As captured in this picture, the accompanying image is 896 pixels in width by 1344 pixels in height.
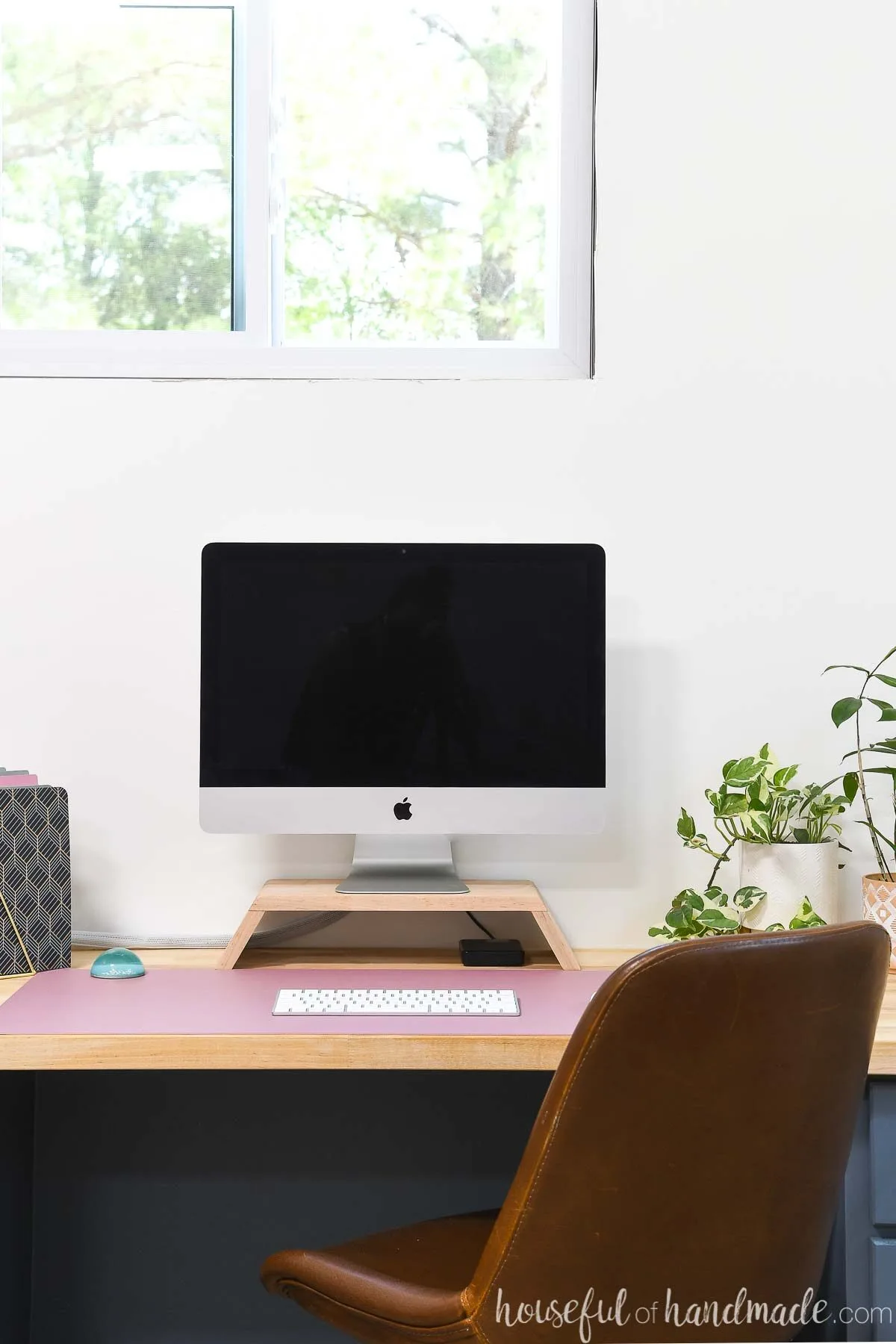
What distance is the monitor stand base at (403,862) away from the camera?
5.75 feet

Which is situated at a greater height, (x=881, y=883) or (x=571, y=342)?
(x=571, y=342)

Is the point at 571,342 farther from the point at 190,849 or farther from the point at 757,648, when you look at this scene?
the point at 190,849

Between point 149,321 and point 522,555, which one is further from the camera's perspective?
point 149,321

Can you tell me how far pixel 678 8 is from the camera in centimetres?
198

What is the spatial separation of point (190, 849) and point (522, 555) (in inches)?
29.4

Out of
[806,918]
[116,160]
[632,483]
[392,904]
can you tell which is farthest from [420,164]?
[806,918]

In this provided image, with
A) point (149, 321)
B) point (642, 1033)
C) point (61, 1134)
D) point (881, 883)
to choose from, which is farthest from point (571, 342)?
point (61, 1134)

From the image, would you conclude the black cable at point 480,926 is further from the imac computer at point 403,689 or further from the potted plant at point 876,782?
the potted plant at point 876,782

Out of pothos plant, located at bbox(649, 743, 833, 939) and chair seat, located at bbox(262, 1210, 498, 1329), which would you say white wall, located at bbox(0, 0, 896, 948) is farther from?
chair seat, located at bbox(262, 1210, 498, 1329)

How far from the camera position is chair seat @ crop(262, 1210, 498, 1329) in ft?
3.79

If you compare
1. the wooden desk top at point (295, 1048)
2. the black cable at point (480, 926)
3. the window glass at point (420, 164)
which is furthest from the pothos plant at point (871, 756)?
the window glass at point (420, 164)

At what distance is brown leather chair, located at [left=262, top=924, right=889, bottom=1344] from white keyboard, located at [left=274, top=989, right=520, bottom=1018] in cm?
40

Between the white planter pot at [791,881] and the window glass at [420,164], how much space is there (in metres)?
1.00

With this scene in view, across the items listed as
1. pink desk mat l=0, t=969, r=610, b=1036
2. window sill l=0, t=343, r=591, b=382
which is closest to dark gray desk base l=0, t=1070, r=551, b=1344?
pink desk mat l=0, t=969, r=610, b=1036
